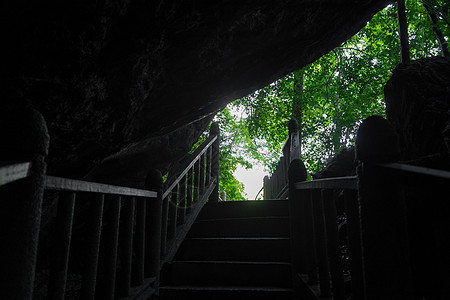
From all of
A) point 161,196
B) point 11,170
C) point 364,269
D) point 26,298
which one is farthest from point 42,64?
point 364,269

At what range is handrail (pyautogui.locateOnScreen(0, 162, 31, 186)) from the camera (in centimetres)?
87

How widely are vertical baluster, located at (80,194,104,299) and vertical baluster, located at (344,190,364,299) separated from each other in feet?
4.55

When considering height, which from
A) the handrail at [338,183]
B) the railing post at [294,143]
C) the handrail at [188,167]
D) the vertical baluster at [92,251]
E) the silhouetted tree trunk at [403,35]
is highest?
the silhouetted tree trunk at [403,35]

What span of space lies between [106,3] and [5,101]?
0.82 metres

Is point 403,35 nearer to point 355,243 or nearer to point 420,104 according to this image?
point 420,104

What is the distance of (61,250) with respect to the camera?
1.26 metres

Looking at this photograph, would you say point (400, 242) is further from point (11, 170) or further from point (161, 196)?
point (161, 196)

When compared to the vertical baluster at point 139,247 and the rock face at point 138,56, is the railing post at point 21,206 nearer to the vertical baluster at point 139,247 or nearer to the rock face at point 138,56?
the rock face at point 138,56

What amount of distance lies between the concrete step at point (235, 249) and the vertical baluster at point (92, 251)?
7.37 feet

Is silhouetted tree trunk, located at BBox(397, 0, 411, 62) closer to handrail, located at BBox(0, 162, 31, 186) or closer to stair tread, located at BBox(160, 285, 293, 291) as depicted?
stair tread, located at BBox(160, 285, 293, 291)

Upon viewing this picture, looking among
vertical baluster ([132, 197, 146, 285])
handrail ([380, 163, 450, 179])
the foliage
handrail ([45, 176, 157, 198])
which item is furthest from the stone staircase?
the foliage

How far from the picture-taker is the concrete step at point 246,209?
14.5ft

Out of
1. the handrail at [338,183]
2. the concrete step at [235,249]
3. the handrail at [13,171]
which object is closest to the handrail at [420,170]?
the handrail at [338,183]

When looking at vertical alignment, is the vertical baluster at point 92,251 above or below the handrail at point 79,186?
below
